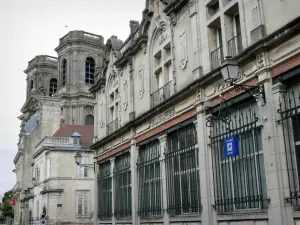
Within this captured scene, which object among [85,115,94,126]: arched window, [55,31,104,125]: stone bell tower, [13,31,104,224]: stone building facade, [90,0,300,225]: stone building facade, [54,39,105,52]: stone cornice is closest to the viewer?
[90,0,300,225]: stone building facade

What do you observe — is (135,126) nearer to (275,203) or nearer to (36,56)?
(275,203)

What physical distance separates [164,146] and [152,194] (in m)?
2.25

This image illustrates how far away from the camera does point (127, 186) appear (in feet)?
64.7

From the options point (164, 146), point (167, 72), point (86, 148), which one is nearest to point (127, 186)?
point (164, 146)

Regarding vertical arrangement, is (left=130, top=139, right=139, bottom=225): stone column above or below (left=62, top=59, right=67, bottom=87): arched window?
below

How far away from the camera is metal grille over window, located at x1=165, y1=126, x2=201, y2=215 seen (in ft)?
45.5

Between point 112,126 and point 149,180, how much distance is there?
223 inches

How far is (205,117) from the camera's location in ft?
43.7

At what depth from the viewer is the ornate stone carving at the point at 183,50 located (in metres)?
15.0

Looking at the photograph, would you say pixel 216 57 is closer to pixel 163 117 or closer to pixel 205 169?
pixel 205 169

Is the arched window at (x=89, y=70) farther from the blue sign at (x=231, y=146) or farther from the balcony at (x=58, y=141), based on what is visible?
the blue sign at (x=231, y=146)

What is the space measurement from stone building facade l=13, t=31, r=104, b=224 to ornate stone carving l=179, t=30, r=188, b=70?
74.6ft

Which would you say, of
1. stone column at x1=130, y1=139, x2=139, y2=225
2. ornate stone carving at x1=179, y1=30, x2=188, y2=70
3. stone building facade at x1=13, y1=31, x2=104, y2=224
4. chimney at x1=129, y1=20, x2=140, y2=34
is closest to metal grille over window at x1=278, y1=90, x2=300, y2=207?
ornate stone carving at x1=179, y1=30, x2=188, y2=70

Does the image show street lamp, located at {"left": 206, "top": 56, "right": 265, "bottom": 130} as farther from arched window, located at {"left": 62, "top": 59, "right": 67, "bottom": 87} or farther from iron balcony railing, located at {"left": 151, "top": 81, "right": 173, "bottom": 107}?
arched window, located at {"left": 62, "top": 59, "right": 67, "bottom": 87}
